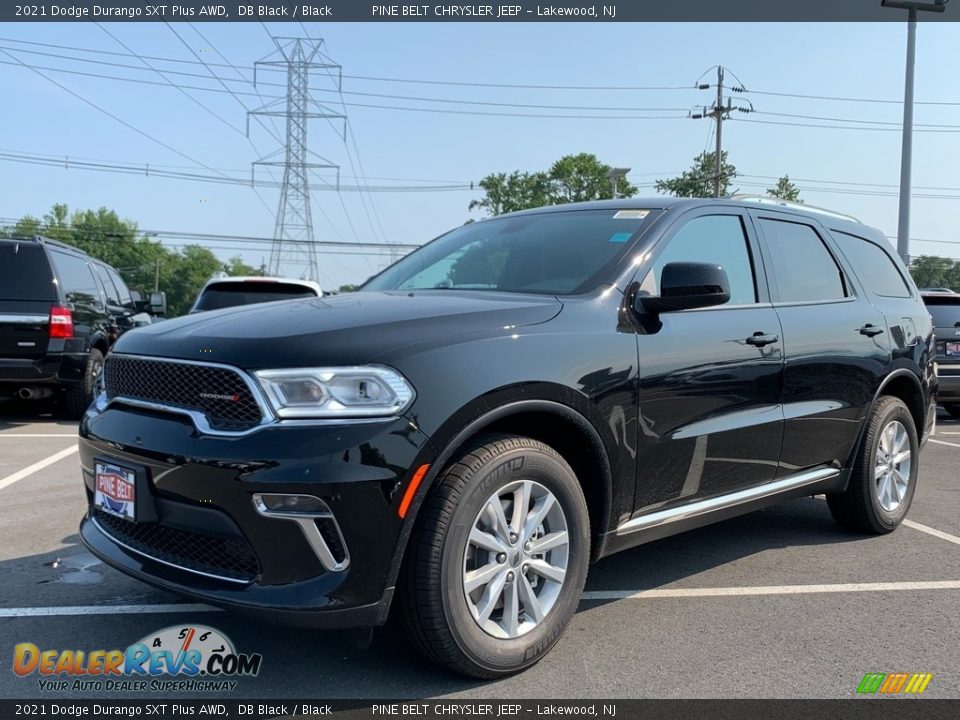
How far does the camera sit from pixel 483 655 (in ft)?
8.87

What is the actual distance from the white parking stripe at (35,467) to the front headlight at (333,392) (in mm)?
4369

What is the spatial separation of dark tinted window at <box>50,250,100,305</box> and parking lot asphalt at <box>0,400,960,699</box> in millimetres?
4772

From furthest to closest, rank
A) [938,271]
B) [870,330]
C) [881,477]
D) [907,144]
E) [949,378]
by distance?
1. [938,271]
2. [907,144]
3. [949,378]
4. [881,477]
5. [870,330]

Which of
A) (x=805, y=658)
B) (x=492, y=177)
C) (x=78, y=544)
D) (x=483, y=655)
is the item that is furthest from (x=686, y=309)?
(x=492, y=177)

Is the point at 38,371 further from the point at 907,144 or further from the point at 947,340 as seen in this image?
the point at 907,144

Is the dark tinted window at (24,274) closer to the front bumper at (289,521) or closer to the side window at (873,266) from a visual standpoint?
the front bumper at (289,521)

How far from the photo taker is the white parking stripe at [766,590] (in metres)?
3.72

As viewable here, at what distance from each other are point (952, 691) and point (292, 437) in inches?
96.0

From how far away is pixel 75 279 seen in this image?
30.8 ft

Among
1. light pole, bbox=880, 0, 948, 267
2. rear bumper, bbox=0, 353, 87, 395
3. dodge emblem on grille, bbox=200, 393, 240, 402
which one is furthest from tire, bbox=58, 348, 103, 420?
light pole, bbox=880, 0, 948, 267

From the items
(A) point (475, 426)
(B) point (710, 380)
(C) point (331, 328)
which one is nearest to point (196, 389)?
(C) point (331, 328)

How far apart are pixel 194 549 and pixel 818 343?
321cm

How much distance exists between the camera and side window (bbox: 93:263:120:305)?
425 inches

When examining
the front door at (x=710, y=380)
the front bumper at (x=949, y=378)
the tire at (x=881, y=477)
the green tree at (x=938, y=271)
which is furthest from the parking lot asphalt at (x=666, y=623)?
the green tree at (x=938, y=271)
